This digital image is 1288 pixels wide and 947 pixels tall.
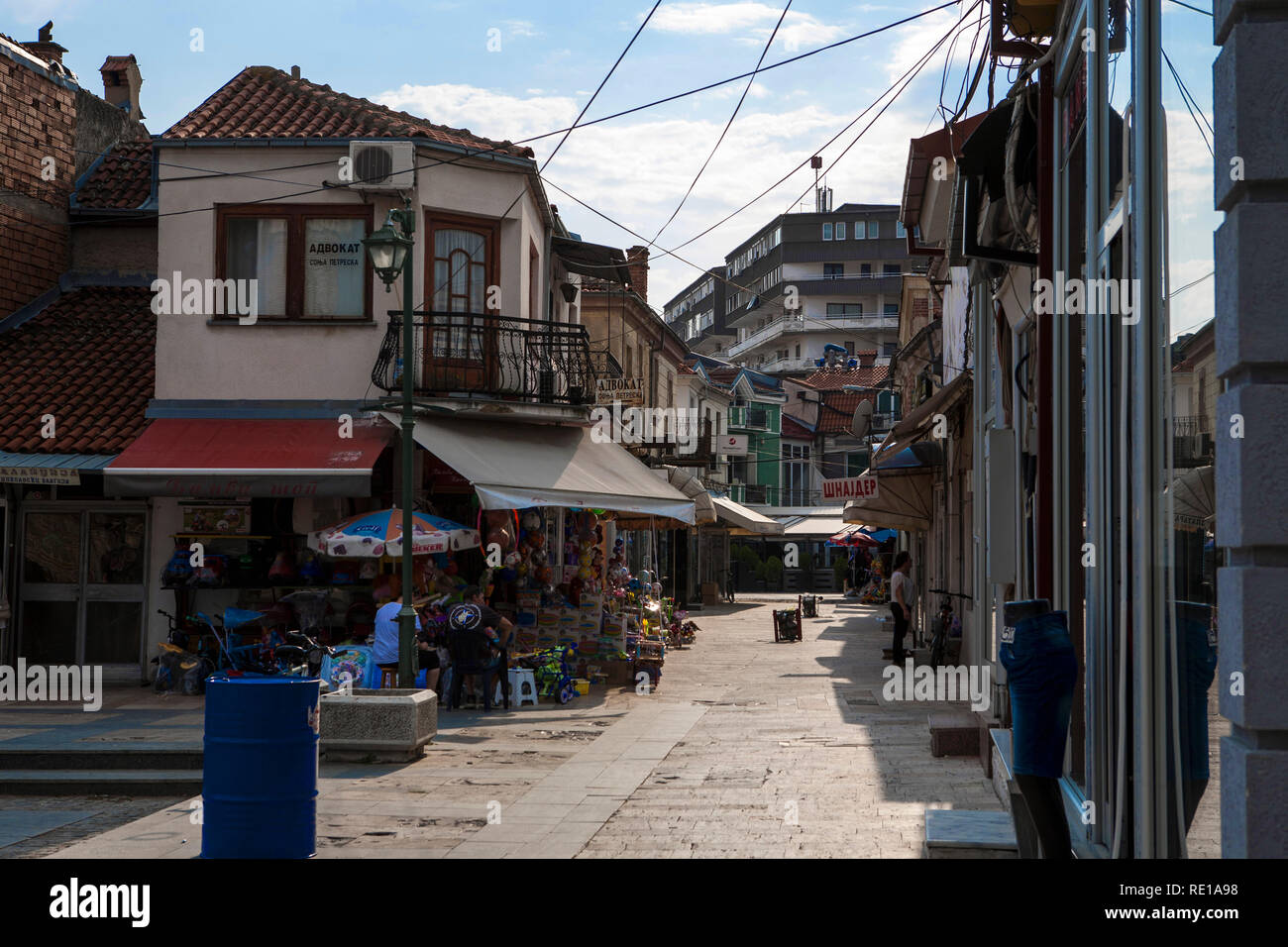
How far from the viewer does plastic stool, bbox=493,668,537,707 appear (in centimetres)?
1642

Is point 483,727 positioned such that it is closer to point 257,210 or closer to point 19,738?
point 19,738

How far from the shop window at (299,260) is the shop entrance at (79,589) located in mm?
3345

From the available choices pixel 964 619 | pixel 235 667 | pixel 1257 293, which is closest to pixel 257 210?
pixel 235 667

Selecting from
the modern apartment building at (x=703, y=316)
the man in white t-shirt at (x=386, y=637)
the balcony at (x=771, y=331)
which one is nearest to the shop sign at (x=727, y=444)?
the man in white t-shirt at (x=386, y=637)

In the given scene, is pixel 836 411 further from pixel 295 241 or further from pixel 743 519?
pixel 295 241

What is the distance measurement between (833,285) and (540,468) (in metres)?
71.4

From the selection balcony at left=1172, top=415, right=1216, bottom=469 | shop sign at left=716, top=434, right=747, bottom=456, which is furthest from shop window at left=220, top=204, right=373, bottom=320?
shop sign at left=716, top=434, right=747, bottom=456

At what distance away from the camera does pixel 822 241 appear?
88438mm

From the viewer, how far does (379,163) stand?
18062mm

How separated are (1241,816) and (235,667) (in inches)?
552

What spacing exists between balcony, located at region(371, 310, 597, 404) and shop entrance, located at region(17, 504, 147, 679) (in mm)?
4199

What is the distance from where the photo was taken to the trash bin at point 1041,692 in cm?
564

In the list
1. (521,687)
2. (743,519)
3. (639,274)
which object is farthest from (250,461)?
(639,274)

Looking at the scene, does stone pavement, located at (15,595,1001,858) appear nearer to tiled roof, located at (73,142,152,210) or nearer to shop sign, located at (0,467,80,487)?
shop sign, located at (0,467,80,487)
